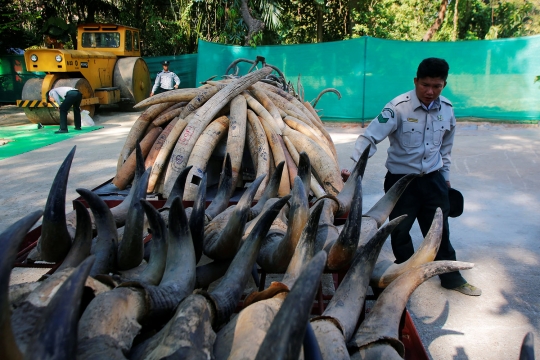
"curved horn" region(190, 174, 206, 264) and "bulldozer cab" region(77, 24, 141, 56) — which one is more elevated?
"bulldozer cab" region(77, 24, 141, 56)

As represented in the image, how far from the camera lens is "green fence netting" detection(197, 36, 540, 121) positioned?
450 inches

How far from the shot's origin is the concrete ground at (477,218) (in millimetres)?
2650

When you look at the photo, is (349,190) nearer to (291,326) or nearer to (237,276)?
(237,276)

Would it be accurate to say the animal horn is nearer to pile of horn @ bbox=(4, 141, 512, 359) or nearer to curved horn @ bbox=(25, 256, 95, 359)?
pile of horn @ bbox=(4, 141, 512, 359)

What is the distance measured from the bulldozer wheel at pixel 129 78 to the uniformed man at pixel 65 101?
2.78m

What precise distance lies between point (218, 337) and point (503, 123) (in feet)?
40.5

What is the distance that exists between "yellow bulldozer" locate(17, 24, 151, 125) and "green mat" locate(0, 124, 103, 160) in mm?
553

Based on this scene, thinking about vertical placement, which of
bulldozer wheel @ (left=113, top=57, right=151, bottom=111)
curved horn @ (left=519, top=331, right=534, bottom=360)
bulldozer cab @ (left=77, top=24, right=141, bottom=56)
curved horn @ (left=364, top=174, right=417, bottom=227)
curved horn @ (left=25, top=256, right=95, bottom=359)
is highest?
bulldozer cab @ (left=77, top=24, right=141, bottom=56)

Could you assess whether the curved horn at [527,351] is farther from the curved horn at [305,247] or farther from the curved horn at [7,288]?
the curved horn at [7,288]

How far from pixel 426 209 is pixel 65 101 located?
9629mm

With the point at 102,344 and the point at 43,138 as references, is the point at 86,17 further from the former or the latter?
the point at 102,344

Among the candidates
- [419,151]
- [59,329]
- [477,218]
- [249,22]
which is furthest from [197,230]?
[249,22]

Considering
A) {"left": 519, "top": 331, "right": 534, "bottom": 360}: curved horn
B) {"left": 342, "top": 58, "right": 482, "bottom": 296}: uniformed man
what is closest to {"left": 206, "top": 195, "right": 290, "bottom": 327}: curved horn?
{"left": 519, "top": 331, "right": 534, "bottom": 360}: curved horn

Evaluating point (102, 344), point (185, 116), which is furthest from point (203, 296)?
point (185, 116)
